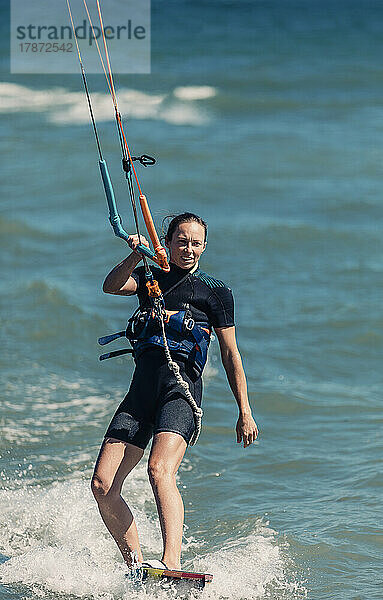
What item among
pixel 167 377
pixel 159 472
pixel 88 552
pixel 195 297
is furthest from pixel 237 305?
pixel 159 472

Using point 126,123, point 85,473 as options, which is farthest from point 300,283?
point 126,123

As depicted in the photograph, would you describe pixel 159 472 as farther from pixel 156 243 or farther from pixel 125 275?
pixel 156 243

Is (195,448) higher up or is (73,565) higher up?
(73,565)

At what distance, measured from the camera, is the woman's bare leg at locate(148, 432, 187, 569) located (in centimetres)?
447

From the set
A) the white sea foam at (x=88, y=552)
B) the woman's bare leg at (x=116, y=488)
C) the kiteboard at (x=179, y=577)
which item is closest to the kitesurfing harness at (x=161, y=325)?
the woman's bare leg at (x=116, y=488)

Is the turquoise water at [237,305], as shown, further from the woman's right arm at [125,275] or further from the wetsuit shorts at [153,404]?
the woman's right arm at [125,275]

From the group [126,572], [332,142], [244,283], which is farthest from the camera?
[332,142]

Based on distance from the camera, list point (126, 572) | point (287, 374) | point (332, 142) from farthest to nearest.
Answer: point (332, 142)
point (287, 374)
point (126, 572)

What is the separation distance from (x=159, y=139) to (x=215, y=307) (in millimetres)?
13498

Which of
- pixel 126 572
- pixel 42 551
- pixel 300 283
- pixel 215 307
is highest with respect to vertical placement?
pixel 215 307

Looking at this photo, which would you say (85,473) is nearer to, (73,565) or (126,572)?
(73,565)

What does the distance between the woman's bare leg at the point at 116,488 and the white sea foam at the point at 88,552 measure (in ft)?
0.77

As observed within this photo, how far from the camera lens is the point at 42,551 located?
550cm

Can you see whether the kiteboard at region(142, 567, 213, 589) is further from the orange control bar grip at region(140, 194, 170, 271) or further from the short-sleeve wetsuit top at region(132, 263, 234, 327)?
the orange control bar grip at region(140, 194, 170, 271)
